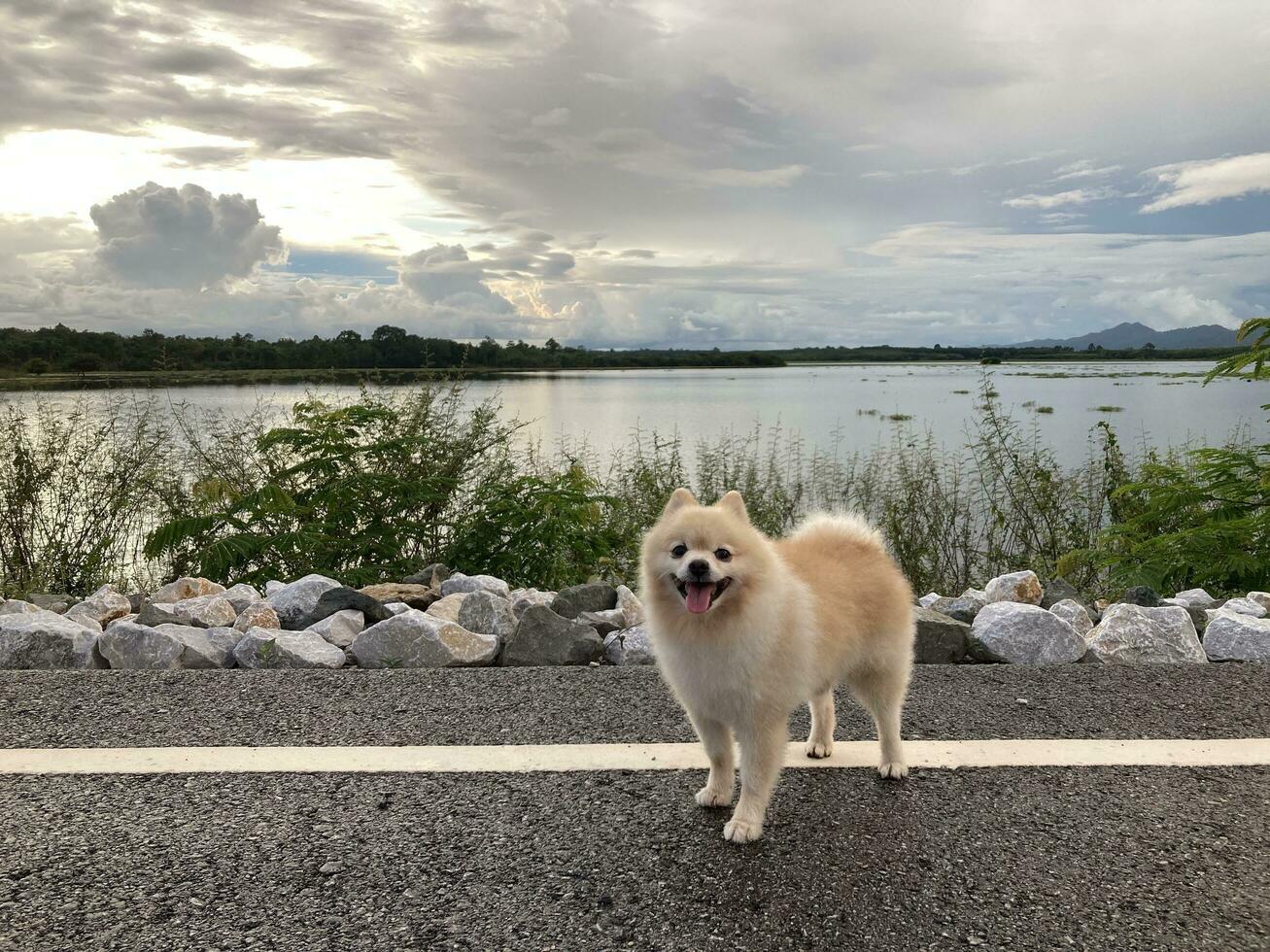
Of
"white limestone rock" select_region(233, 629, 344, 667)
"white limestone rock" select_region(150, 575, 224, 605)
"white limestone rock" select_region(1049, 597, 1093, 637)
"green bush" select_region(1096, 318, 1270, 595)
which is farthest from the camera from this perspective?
"green bush" select_region(1096, 318, 1270, 595)

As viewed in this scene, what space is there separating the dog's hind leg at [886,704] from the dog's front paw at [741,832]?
0.74 metres

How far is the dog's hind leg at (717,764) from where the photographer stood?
322 centimetres

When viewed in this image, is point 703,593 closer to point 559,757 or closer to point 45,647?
point 559,757

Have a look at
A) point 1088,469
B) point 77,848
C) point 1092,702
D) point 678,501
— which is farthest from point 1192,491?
point 77,848

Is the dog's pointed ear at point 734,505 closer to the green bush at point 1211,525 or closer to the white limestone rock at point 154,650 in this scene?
the white limestone rock at point 154,650

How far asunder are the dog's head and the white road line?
2.67ft

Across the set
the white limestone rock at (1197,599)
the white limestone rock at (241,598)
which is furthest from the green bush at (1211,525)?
the white limestone rock at (241,598)

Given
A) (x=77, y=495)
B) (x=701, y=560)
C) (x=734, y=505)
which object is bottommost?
(x=77, y=495)

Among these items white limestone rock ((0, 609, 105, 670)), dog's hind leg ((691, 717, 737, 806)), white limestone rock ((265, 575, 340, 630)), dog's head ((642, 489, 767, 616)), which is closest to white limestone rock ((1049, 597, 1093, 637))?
dog's hind leg ((691, 717, 737, 806))

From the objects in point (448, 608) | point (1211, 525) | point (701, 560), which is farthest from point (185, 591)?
point (1211, 525)

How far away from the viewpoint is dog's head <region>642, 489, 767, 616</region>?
297 cm

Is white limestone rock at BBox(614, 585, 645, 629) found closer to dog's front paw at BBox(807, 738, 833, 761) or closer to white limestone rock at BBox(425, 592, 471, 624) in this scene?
white limestone rock at BBox(425, 592, 471, 624)

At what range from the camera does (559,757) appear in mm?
3525

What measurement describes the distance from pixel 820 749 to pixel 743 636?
95 centimetres
